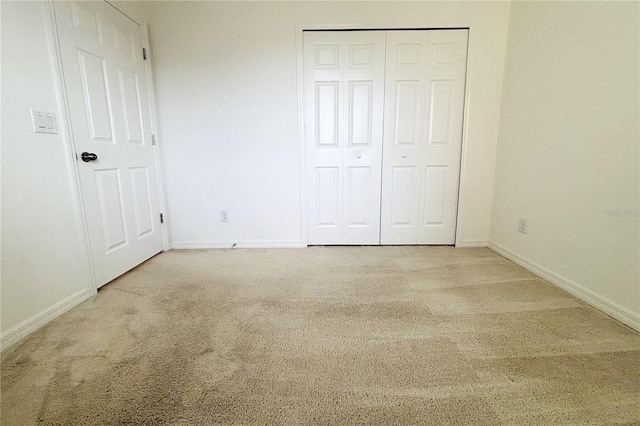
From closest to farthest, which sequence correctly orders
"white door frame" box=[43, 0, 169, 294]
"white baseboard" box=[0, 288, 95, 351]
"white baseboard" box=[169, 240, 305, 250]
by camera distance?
"white baseboard" box=[0, 288, 95, 351]
"white door frame" box=[43, 0, 169, 294]
"white baseboard" box=[169, 240, 305, 250]

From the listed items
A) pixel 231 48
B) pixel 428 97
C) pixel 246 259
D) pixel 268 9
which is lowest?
pixel 246 259

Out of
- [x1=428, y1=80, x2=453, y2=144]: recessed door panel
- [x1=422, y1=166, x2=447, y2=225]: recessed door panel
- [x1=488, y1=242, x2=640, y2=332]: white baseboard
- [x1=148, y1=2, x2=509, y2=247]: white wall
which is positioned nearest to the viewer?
[x1=488, y1=242, x2=640, y2=332]: white baseboard

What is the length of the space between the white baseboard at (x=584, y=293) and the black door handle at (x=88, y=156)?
327 cm

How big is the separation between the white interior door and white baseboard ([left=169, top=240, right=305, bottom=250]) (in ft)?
0.92

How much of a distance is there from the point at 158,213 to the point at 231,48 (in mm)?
1668

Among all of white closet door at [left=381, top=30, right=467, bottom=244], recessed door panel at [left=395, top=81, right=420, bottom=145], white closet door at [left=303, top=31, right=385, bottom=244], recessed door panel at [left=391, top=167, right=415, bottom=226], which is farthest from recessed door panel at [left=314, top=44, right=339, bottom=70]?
recessed door panel at [left=391, top=167, right=415, bottom=226]

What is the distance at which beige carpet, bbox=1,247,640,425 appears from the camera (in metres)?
0.99

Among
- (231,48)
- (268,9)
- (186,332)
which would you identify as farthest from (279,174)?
(186,332)

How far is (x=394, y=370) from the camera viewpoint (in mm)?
1167

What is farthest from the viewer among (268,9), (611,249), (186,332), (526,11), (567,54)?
(268,9)

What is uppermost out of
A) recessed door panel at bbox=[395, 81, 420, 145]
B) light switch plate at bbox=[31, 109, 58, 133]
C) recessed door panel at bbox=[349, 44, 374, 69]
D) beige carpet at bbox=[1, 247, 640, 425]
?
recessed door panel at bbox=[349, 44, 374, 69]

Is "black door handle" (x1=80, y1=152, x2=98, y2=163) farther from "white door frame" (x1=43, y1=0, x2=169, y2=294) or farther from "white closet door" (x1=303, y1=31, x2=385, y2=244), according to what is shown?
"white closet door" (x1=303, y1=31, x2=385, y2=244)

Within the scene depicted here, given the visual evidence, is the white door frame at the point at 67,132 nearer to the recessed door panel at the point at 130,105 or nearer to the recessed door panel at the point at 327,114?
the recessed door panel at the point at 130,105

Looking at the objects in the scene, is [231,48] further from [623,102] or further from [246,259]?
[623,102]
